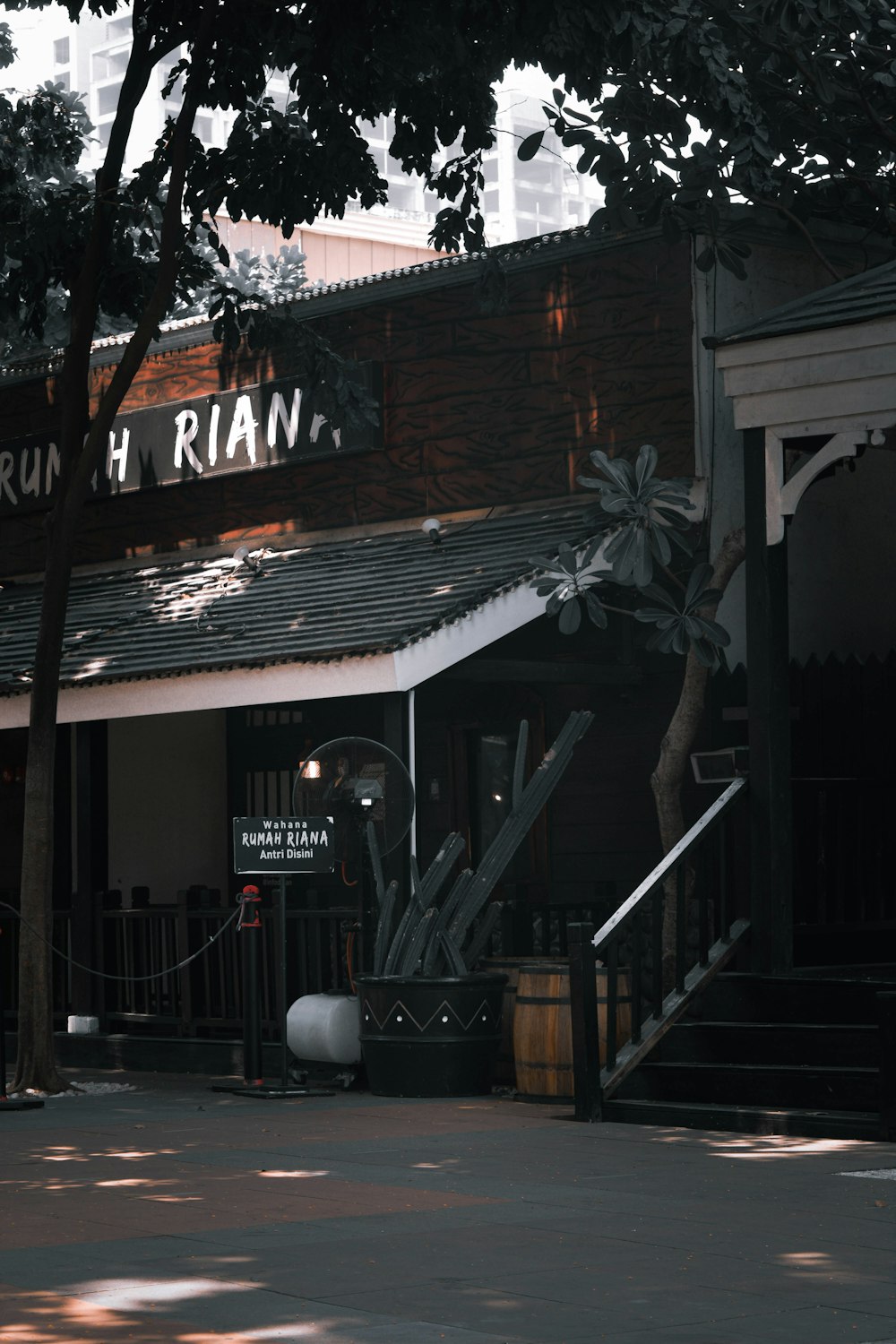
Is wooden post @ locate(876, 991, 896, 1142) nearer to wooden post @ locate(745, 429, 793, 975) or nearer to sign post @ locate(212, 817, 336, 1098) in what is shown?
wooden post @ locate(745, 429, 793, 975)

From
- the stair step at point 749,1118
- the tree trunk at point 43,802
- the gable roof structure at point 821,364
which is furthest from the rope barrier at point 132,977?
the gable roof structure at point 821,364

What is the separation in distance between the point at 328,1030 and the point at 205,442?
20.1 feet

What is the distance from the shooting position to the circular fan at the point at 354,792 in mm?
12703

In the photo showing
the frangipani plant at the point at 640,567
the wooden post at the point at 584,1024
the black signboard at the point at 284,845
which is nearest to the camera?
the wooden post at the point at 584,1024

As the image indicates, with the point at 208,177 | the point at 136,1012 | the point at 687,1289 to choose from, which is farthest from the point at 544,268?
the point at 687,1289

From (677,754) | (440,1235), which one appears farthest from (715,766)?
(440,1235)

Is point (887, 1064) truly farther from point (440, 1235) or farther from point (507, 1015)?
point (507, 1015)

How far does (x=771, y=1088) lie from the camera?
10648 millimetres

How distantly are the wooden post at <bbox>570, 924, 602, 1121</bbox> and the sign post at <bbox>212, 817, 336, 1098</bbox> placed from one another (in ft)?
7.15

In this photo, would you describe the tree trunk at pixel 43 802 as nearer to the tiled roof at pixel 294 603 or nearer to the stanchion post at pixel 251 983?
the tiled roof at pixel 294 603

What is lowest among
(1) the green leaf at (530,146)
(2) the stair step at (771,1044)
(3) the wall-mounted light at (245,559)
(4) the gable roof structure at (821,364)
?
(2) the stair step at (771,1044)

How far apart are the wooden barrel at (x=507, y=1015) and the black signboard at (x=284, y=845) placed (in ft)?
4.08

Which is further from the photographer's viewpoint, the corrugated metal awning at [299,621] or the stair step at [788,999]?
the corrugated metal awning at [299,621]

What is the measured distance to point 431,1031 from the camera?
12203mm
